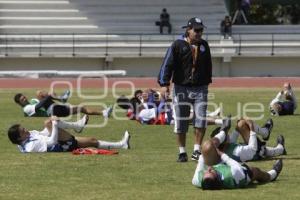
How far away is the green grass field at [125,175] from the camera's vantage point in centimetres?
987

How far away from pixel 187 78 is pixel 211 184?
2.91m

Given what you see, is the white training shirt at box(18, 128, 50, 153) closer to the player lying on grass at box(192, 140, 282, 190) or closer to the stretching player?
the player lying on grass at box(192, 140, 282, 190)

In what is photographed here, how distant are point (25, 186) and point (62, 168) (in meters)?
1.56

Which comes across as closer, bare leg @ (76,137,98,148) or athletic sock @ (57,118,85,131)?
athletic sock @ (57,118,85,131)

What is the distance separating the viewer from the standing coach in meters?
12.6

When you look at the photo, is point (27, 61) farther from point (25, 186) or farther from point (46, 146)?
point (25, 186)

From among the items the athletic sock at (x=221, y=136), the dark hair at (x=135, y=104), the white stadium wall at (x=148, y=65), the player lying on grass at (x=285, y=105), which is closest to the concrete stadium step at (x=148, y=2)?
the white stadium wall at (x=148, y=65)

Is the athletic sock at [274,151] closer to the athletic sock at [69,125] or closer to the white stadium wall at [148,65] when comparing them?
the athletic sock at [69,125]

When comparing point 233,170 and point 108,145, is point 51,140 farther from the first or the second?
point 233,170

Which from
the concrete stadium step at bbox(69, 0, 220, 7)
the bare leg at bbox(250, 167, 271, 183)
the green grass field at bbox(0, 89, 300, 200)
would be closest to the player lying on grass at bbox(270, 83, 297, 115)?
the green grass field at bbox(0, 89, 300, 200)

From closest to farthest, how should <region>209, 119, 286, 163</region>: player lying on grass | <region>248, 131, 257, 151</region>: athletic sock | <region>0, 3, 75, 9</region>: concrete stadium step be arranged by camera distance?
<region>209, 119, 286, 163</region>: player lying on grass
<region>248, 131, 257, 151</region>: athletic sock
<region>0, 3, 75, 9</region>: concrete stadium step

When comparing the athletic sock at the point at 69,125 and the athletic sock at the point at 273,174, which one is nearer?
the athletic sock at the point at 273,174

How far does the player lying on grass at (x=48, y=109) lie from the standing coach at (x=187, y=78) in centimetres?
798

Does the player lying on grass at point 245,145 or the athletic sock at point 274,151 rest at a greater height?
the player lying on grass at point 245,145
